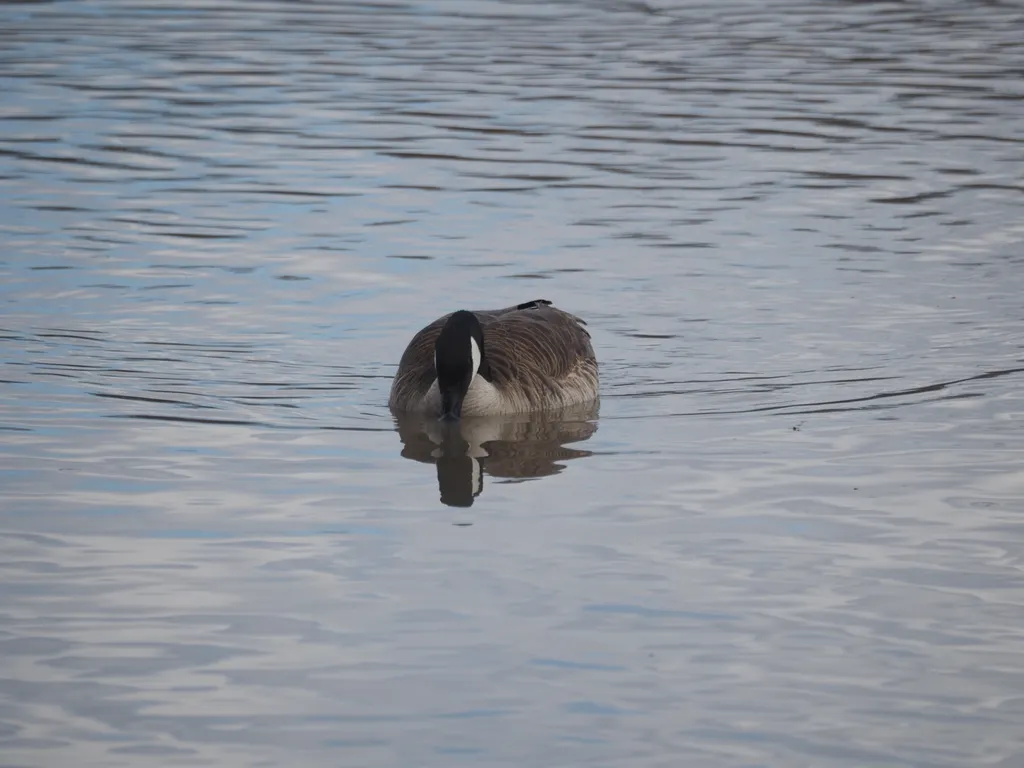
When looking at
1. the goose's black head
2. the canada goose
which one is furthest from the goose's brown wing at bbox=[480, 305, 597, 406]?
the goose's black head

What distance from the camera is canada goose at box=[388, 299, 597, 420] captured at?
1146 centimetres

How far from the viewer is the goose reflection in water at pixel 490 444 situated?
33.9 ft

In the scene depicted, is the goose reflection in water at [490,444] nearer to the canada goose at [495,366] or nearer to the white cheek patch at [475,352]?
the canada goose at [495,366]

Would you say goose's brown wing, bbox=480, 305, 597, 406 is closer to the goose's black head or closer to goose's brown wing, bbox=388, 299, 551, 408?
goose's brown wing, bbox=388, 299, 551, 408

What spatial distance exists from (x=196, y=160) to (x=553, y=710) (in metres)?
14.5

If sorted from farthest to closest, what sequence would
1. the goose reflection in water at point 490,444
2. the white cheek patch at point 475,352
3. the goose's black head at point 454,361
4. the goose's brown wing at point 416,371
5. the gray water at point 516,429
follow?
1. the goose's brown wing at point 416,371
2. the white cheek patch at point 475,352
3. the goose's black head at point 454,361
4. the goose reflection in water at point 490,444
5. the gray water at point 516,429

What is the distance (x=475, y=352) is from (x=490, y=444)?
72 centimetres

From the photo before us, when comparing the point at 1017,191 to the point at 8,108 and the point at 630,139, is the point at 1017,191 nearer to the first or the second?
the point at 630,139

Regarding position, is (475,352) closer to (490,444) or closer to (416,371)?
(416,371)

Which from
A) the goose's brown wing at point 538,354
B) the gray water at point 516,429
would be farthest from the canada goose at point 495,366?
the gray water at point 516,429

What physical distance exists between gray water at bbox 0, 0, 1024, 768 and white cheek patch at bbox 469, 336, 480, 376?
534 millimetres

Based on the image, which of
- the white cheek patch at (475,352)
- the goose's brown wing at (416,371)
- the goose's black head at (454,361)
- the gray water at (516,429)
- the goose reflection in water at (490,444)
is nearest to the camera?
the gray water at (516,429)

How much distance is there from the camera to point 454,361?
11359 mm

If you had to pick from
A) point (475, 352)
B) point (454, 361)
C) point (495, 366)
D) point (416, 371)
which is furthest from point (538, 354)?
point (454, 361)
